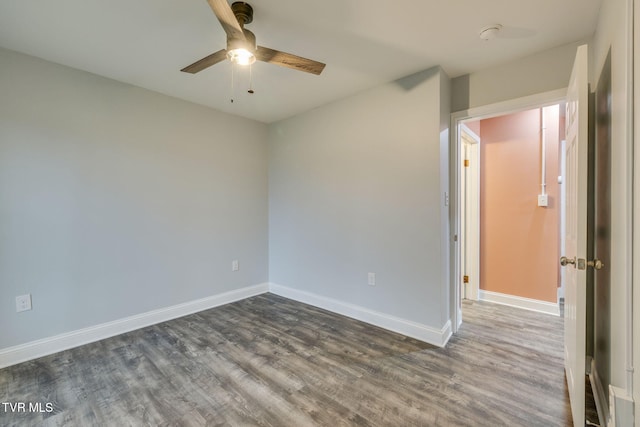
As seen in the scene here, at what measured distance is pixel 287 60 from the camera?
1713mm

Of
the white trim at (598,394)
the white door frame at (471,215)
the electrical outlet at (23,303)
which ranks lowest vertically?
the white trim at (598,394)

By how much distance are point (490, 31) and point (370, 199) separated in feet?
5.07

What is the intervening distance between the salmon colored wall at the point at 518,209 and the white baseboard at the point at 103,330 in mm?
3160

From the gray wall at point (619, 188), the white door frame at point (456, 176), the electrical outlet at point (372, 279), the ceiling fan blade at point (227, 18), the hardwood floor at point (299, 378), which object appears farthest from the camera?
the electrical outlet at point (372, 279)

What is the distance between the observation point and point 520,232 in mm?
3209

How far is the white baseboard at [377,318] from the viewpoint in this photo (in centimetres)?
240

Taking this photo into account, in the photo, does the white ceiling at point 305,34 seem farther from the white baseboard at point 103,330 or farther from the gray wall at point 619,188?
the white baseboard at point 103,330

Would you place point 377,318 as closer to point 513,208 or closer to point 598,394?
point 598,394

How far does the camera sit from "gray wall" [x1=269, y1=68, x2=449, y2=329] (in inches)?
94.7

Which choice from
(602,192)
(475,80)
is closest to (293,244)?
(475,80)

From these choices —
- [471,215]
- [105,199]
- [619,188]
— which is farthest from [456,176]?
[105,199]

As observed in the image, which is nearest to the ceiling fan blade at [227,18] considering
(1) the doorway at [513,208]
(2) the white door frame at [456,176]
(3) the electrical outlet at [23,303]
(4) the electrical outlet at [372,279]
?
(2) the white door frame at [456,176]

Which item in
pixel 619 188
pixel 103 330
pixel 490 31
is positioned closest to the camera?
pixel 619 188

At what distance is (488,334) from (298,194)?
2430 mm
